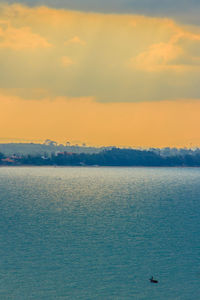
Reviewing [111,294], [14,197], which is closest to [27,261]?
[111,294]

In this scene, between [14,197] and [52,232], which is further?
[14,197]

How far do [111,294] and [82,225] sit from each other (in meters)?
34.7

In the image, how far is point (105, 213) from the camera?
310 ft

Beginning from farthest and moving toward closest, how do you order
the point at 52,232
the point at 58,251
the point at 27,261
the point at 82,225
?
1. the point at 82,225
2. the point at 52,232
3. the point at 58,251
4. the point at 27,261

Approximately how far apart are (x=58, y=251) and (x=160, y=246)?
1445 centimetres

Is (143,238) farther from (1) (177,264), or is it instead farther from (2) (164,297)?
(2) (164,297)

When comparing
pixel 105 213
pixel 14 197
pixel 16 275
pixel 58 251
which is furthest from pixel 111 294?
pixel 14 197

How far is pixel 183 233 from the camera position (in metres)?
69.4

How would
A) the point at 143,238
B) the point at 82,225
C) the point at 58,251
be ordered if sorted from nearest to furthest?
the point at 58,251
the point at 143,238
the point at 82,225

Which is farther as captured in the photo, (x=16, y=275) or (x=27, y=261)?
(x=27, y=261)

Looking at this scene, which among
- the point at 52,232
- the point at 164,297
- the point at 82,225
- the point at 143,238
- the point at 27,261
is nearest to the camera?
the point at 164,297

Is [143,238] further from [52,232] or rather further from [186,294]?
[186,294]

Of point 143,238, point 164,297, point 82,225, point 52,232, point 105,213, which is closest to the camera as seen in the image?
point 164,297

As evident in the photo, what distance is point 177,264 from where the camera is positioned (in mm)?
50969
